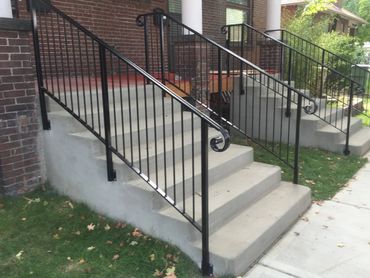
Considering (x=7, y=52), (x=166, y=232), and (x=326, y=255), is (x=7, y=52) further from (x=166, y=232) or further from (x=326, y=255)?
(x=326, y=255)

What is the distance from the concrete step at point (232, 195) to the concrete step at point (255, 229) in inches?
2.6

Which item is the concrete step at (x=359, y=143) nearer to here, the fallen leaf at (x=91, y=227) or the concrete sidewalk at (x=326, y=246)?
the concrete sidewalk at (x=326, y=246)

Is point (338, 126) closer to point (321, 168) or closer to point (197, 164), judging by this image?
point (321, 168)

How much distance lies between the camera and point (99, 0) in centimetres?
636

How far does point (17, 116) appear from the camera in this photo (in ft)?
11.8

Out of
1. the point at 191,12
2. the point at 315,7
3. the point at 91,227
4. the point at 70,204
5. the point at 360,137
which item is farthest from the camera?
the point at 315,7

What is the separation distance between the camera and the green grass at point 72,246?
2789mm

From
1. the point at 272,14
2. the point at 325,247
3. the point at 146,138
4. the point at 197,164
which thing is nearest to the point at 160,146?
the point at 197,164

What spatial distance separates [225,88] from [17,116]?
3.49 meters

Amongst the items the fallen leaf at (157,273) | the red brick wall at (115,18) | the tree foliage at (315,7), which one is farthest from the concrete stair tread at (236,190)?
the tree foliage at (315,7)

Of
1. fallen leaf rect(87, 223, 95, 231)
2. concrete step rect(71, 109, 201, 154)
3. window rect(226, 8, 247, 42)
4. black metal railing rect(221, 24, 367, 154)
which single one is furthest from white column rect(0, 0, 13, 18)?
window rect(226, 8, 247, 42)

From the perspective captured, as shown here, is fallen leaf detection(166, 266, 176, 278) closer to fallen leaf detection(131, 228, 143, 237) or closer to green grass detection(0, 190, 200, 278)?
green grass detection(0, 190, 200, 278)

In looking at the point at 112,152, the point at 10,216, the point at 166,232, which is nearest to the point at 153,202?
the point at 166,232

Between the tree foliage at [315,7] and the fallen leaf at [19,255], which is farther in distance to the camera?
the tree foliage at [315,7]
